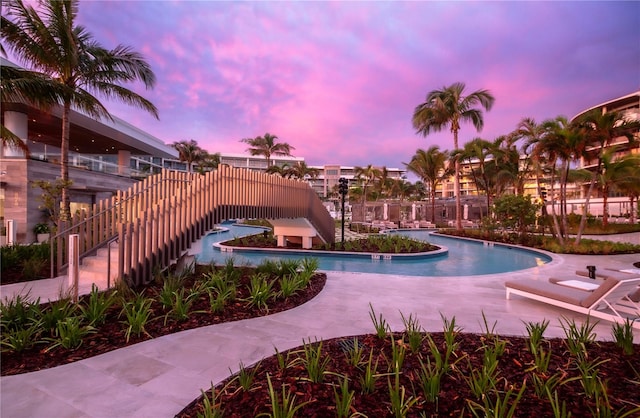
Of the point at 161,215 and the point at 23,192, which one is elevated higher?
the point at 23,192

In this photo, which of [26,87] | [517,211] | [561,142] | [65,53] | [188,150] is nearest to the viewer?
[26,87]

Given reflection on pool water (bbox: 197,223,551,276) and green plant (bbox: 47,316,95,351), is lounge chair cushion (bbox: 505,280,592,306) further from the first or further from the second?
green plant (bbox: 47,316,95,351)

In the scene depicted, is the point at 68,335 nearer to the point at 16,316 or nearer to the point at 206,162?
the point at 16,316

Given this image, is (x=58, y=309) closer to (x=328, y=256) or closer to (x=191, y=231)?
(x=191, y=231)

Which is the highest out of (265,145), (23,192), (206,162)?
(265,145)

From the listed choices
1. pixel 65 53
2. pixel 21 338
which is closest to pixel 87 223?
pixel 21 338

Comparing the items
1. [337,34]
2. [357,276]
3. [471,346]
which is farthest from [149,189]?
[337,34]

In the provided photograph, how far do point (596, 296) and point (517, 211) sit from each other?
13.9m

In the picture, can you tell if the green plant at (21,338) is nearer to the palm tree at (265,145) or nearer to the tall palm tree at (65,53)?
the tall palm tree at (65,53)

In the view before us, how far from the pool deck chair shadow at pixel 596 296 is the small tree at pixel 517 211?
12397 millimetres

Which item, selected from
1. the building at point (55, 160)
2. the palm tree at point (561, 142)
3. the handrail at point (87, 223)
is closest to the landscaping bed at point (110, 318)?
the handrail at point (87, 223)

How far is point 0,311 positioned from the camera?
471cm

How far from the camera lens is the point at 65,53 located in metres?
10.1

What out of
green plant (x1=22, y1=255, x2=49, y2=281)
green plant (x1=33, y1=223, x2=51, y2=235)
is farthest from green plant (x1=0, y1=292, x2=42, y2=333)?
green plant (x1=33, y1=223, x2=51, y2=235)
